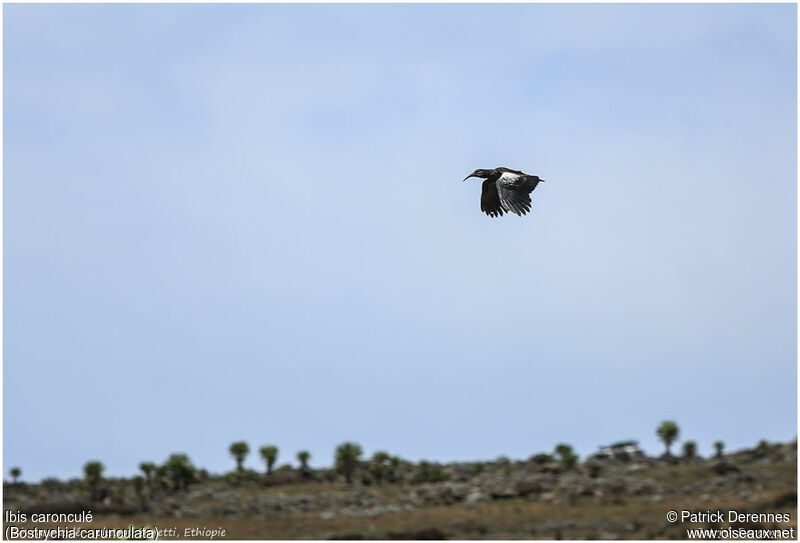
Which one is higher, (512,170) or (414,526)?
(512,170)

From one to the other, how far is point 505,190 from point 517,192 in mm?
322

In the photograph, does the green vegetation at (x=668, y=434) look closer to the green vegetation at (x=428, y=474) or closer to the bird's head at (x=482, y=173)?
the green vegetation at (x=428, y=474)

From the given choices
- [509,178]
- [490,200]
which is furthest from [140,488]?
[509,178]

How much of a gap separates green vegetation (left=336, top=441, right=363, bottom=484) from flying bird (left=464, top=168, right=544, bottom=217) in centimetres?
4912

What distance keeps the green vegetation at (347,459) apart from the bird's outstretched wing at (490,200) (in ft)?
161

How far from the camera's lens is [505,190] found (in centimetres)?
2095

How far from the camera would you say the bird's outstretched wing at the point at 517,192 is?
20328mm

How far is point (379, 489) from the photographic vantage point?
223 feet

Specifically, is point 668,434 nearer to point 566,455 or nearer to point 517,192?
point 566,455

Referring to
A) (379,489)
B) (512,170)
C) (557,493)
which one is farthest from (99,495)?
(512,170)

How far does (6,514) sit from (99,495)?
27.2 ft

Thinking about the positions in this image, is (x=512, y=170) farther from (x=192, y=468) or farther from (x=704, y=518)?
(x=192, y=468)

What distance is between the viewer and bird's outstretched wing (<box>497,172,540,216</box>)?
20.3 meters

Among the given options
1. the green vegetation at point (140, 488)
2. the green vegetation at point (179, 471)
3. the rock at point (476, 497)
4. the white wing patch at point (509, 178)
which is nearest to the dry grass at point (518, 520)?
the rock at point (476, 497)
